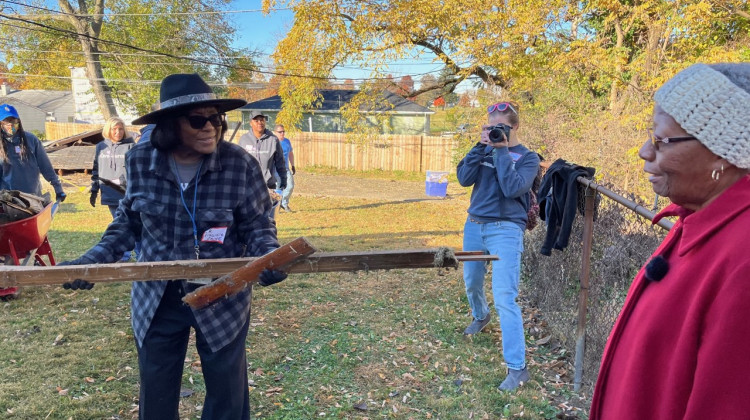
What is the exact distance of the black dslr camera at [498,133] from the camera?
143 inches

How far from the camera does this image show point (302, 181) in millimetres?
18812

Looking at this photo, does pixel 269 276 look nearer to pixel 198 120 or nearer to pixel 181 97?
pixel 198 120

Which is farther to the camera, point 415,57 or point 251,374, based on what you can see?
point 415,57

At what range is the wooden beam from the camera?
2.11 m

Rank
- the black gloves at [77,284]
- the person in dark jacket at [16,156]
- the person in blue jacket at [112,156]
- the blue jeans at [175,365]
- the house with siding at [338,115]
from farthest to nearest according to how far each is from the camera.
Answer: the house with siding at [338,115], the person in blue jacket at [112,156], the person in dark jacket at [16,156], the blue jeans at [175,365], the black gloves at [77,284]

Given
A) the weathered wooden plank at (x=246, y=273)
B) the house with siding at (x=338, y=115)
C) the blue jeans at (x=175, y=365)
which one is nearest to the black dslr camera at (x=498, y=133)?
the weathered wooden plank at (x=246, y=273)

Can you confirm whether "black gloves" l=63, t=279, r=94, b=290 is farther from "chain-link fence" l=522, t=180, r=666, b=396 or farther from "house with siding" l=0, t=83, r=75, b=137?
"house with siding" l=0, t=83, r=75, b=137

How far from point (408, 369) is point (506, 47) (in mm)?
9241

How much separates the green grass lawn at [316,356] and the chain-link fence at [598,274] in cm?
39

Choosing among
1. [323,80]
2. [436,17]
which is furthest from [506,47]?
[323,80]

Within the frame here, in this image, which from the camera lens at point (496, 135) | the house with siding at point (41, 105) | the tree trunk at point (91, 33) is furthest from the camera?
the house with siding at point (41, 105)

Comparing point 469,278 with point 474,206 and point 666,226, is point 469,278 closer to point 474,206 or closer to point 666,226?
point 474,206

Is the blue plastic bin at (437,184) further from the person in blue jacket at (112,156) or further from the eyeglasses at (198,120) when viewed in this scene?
the eyeglasses at (198,120)

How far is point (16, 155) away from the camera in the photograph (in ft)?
18.5
